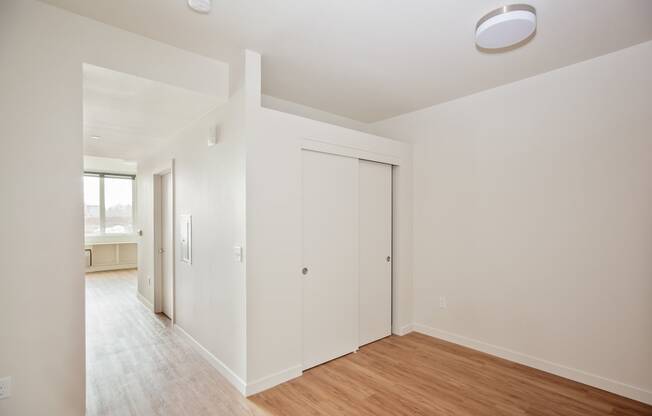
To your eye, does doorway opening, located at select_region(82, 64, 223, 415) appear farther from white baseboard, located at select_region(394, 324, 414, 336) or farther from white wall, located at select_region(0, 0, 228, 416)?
white baseboard, located at select_region(394, 324, 414, 336)

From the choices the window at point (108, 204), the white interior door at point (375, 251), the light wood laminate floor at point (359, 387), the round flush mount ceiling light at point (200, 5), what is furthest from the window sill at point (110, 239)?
the round flush mount ceiling light at point (200, 5)

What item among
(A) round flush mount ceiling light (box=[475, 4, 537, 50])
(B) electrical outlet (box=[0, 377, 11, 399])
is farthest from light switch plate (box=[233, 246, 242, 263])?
(A) round flush mount ceiling light (box=[475, 4, 537, 50])

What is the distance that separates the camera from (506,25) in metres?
2.06

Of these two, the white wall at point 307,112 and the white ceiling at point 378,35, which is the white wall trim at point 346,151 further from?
the white wall at point 307,112

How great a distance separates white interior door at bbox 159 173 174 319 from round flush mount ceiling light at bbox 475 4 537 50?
3.92 metres

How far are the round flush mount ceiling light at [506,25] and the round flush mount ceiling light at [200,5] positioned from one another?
6.15 ft

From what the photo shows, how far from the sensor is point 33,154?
1.95 m

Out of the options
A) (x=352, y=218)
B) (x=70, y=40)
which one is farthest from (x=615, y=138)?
(x=70, y=40)

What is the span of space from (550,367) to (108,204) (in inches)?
387

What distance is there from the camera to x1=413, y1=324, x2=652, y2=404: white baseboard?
244cm

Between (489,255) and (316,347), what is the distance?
6.80 ft

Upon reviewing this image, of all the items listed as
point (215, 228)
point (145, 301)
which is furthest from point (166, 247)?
point (215, 228)

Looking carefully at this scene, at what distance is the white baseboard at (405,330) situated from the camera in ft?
12.4

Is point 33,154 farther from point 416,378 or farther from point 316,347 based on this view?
point 416,378
